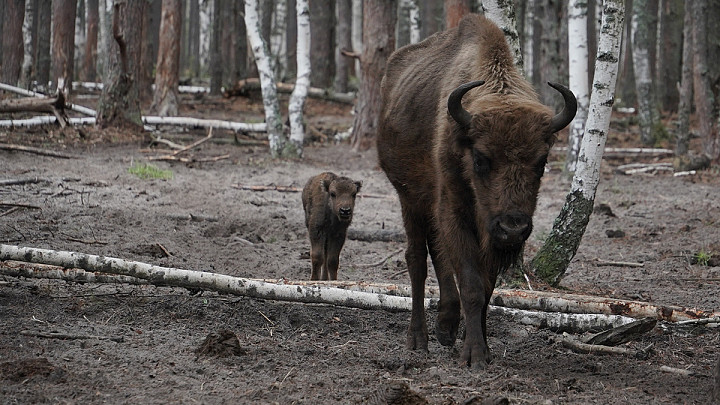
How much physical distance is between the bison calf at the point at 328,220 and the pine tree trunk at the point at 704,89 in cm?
906

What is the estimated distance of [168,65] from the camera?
2111 cm

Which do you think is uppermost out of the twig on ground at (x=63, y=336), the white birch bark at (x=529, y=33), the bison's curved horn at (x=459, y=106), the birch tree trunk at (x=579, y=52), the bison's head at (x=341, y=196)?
the white birch bark at (x=529, y=33)

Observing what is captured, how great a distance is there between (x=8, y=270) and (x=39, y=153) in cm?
774

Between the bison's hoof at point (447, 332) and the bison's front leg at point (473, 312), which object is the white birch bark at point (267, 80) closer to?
the bison's hoof at point (447, 332)

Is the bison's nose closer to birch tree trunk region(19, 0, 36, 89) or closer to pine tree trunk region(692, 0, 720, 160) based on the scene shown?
pine tree trunk region(692, 0, 720, 160)

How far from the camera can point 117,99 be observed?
1664 cm

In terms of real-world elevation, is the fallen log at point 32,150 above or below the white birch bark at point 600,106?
below

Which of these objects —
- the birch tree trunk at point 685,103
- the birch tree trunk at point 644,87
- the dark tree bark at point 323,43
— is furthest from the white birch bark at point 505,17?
the dark tree bark at point 323,43

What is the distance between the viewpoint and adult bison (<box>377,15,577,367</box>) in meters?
5.08

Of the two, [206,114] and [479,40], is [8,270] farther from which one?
[206,114]

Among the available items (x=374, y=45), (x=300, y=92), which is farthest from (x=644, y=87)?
(x=300, y=92)

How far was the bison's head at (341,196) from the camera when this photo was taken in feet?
29.2

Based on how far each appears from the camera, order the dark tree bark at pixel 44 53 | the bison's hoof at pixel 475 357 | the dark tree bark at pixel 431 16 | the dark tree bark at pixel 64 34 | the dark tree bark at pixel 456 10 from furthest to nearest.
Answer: the dark tree bark at pixel 431 16 < the dark tree bark at pixel 64 34 < the dark tree bark at pixel 44 53 < the dark tree bark at pixel 456 10 < the bison's hoof at pixel 475 357

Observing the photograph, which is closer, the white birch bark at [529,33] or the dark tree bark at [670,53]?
the dark tree bark at [670,53]
